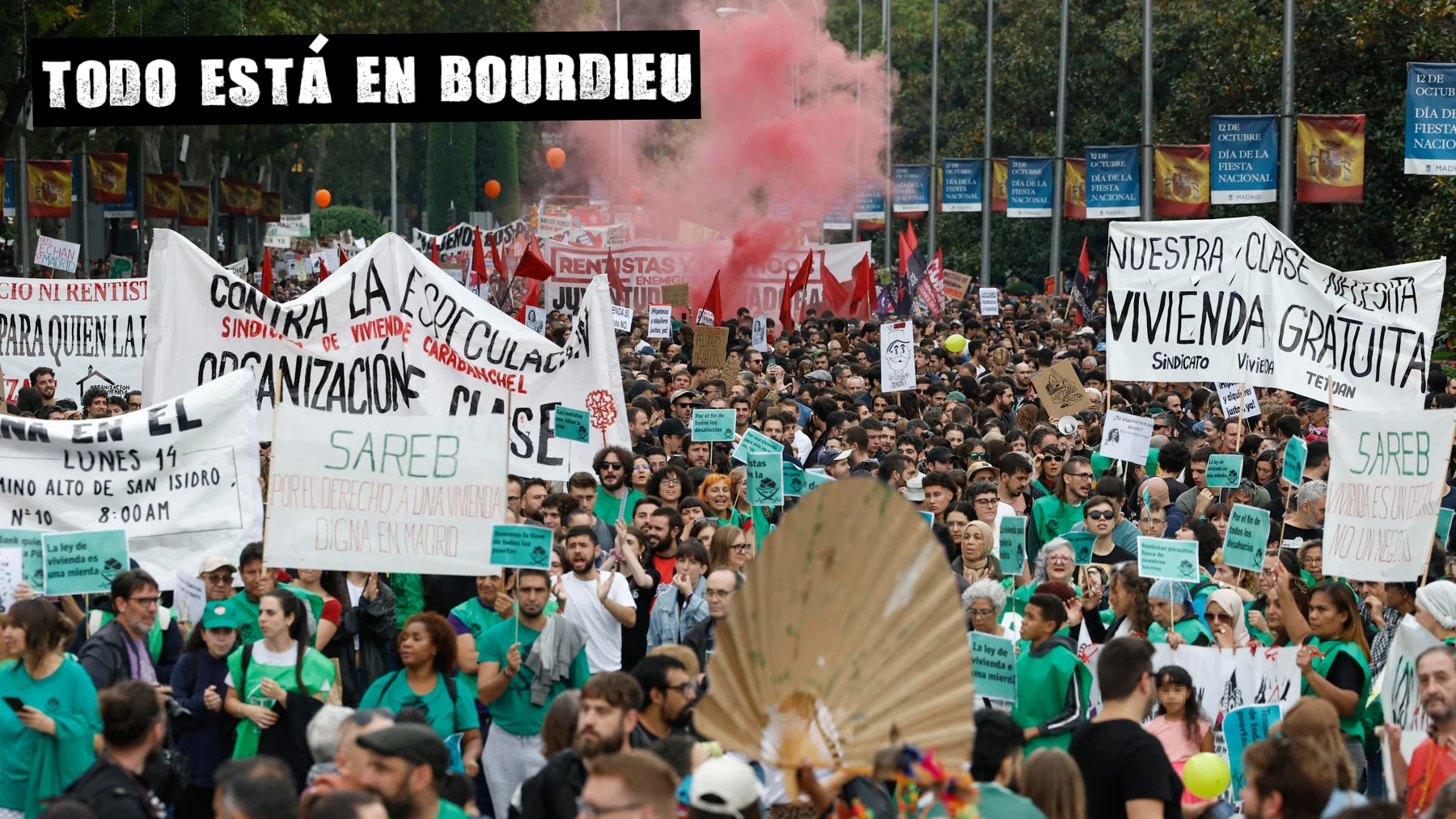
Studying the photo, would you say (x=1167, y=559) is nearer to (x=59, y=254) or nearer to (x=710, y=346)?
(x=710, y=346)

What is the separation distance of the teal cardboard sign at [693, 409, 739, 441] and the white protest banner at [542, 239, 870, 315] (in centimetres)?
2064

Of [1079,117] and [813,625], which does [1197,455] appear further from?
[1079,117]

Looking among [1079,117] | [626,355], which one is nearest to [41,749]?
[626,355]

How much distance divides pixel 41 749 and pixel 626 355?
17349 millimetres

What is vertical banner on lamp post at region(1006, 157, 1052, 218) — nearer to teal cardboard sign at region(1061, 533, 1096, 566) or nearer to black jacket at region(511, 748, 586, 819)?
teal cardboard sign at region(1061, 533, 1096, 566)

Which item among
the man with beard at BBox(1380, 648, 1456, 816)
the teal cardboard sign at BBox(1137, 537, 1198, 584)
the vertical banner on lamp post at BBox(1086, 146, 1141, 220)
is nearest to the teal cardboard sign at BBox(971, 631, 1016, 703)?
the teal cardboard sign at BBox(1137, 537, 1198, 584)

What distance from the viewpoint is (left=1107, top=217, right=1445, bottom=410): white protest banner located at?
13570 mm

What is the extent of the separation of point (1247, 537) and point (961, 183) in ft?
124

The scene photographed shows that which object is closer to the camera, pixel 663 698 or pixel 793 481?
pixel 663 698

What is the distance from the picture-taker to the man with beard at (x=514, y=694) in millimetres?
8211

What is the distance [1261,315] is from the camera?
46.2ft

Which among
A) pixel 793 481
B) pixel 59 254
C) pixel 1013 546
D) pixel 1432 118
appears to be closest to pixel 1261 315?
pixel 793 481

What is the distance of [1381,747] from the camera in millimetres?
7543
